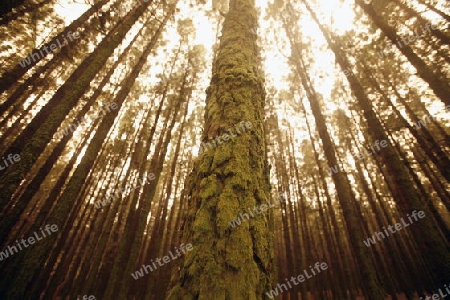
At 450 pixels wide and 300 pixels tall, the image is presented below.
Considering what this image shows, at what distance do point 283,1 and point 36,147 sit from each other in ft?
32.8

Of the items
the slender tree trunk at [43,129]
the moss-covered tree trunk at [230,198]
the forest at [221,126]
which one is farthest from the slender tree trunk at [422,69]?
the slender tree trunk at [43,129]

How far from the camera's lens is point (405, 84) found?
11.2m

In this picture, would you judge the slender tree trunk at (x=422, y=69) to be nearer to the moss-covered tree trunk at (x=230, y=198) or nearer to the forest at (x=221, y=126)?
the forest at (x=221, y=126)

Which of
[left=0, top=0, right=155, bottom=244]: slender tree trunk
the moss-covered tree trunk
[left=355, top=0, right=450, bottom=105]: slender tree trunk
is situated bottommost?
the moss-covered tree trunk

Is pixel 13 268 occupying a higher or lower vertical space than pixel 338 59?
lower

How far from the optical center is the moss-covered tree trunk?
3.59 ft

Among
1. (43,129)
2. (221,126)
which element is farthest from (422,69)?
(43,129)

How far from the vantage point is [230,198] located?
1.35 meters

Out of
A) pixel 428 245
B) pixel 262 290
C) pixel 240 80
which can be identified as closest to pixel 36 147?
pixel 240 80

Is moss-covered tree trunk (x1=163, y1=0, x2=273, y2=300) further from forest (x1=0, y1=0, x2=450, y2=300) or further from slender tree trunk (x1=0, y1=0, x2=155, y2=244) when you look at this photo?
slender tree trunk (x1=0, y1=0, x2=155, y2=244)

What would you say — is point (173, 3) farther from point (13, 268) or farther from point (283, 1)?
point (13, 268)

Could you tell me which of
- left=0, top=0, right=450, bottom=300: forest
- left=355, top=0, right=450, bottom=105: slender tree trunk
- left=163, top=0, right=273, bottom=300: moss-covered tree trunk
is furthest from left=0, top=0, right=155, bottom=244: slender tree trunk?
left=355, top=0, right=450, bottom=105: slender tree trunk

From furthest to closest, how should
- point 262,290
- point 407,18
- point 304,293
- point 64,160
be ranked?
point 64,160
point 304,293
point 407,18
point 262,290

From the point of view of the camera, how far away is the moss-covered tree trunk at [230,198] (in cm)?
110
